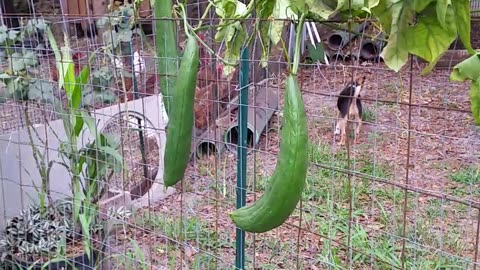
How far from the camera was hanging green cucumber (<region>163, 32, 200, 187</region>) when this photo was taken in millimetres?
1030

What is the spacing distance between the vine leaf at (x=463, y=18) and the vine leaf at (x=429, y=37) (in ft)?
0.08

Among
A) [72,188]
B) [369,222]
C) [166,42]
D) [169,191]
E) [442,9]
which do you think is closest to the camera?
[442,9]

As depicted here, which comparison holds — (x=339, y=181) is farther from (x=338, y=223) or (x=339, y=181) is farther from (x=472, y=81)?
(x=472, y=81)

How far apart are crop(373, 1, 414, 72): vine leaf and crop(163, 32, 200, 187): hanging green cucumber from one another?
350 millimetres

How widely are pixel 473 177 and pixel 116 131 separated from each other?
1812 millimetres

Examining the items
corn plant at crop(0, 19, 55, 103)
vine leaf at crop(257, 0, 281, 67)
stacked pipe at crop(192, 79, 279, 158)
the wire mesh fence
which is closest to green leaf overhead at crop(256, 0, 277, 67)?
vine leaf at crop(257, 0, 281, 67)

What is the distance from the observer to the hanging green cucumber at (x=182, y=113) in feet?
3.38

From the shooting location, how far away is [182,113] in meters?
1.04

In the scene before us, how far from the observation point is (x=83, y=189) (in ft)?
7.09

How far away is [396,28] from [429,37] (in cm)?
6

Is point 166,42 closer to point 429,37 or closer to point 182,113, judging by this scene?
point 182,113

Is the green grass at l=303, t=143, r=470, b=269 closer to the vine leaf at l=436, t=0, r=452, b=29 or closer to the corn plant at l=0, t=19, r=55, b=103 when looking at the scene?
the corn plant at l=0, t=19, r=55, b=103

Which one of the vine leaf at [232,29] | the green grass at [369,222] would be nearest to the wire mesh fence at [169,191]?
the green grass at [369,222]

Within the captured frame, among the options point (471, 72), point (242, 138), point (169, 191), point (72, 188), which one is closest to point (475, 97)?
point (471, 72)
